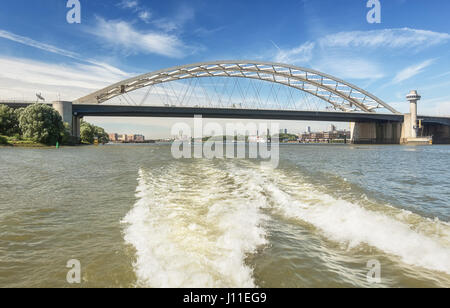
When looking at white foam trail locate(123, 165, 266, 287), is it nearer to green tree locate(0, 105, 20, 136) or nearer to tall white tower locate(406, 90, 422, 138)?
green tree locate(0, 105, 20, 136)

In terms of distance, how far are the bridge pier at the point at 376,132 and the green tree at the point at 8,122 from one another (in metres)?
112

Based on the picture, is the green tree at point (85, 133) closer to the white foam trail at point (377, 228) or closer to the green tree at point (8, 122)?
the green tree at point (8, 122)

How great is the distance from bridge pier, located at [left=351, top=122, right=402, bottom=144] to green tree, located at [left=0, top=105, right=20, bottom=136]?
11242 cm

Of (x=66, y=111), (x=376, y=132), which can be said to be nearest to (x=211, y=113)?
(x=66, y=111)

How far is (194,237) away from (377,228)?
13.7ft

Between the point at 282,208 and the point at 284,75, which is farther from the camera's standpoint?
the point at 284,75

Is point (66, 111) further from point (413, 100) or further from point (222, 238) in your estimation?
point (413, 100)

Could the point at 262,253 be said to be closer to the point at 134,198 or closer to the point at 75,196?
the point at 134,198

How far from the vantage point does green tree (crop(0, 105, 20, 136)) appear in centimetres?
5316

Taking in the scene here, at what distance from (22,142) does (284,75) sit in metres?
70.5

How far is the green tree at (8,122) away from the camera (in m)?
53.2
